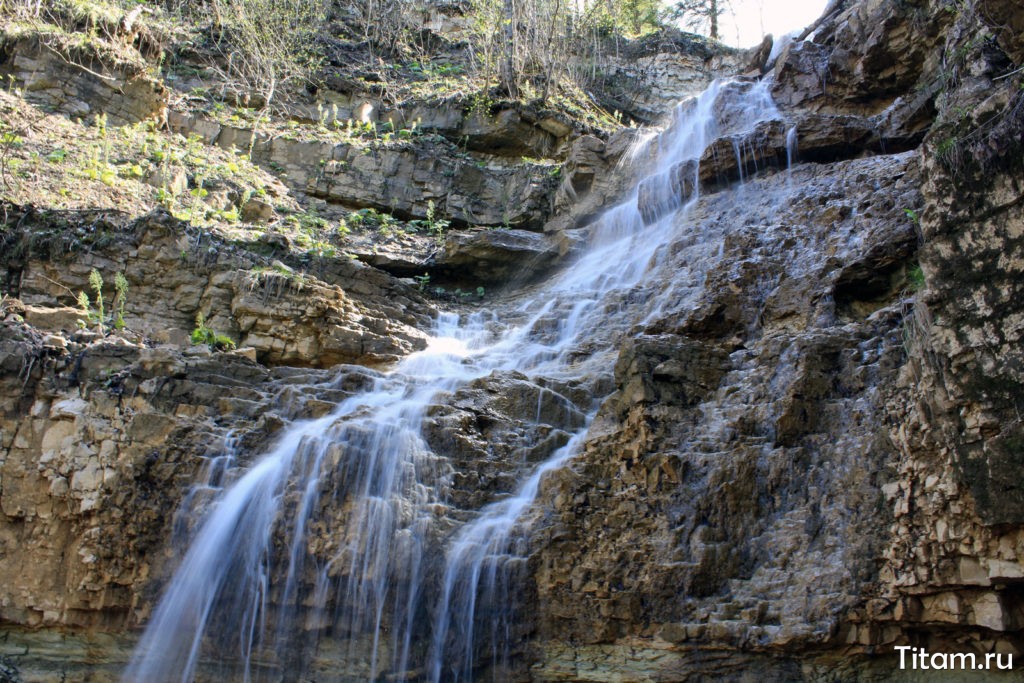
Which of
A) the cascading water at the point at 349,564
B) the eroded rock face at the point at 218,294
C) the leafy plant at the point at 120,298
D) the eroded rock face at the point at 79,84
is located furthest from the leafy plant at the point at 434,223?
the cascading water at the point at 349,564

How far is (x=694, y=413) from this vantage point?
6625mm

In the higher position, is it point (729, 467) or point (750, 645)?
point (729, 467)

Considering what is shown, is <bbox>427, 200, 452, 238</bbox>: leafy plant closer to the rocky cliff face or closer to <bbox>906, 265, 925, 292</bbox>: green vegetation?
the rocky cliff face

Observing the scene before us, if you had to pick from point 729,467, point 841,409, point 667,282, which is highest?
point 667,282

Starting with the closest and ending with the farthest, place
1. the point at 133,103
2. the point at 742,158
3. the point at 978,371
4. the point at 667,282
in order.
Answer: the point at 978,371, the point at 667,282, the point at 742,158, the point at 133,103

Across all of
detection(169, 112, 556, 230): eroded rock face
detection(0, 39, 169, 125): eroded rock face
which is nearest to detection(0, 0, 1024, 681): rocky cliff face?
detection(169, 112, 556, 230): eroded rock face

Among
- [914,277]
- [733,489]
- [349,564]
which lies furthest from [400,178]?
[733,489]

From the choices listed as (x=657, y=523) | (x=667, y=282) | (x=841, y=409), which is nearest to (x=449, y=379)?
(x=667, y=282)

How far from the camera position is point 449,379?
885 centimetres

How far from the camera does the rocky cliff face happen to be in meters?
4.99

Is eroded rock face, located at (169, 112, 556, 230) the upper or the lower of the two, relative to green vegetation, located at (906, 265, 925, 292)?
upper

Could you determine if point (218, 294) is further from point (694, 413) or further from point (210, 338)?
point (694, 413)

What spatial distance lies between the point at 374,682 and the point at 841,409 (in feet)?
13.7

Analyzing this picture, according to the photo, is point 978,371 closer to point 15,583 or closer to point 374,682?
point 374,682
